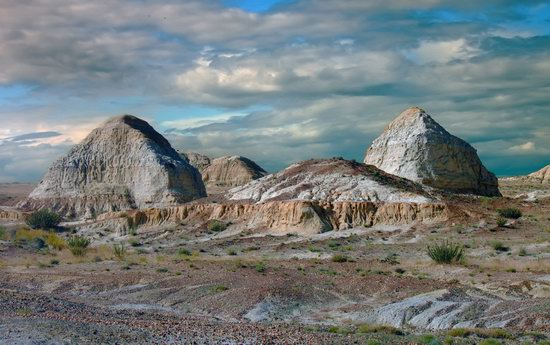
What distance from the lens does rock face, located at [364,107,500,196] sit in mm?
71438

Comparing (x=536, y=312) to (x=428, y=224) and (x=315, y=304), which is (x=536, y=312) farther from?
(x=428, y=224)

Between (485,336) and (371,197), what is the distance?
39.8 meters

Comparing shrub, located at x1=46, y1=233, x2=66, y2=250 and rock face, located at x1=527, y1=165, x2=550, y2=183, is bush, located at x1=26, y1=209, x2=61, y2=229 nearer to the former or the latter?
shrub, located at x1=46, y1=233, x2=66, y2=250

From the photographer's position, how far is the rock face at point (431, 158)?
234 ft

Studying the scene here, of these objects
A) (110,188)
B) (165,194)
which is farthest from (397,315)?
(110,188)

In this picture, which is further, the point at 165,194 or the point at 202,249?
the point at 165,194

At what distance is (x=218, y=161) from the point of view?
13412 centimetres

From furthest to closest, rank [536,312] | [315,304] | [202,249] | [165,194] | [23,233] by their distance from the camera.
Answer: [165,194] → [23,233] → [202,249] → [315,304] → [536,312]

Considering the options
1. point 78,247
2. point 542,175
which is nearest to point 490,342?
point 78,247

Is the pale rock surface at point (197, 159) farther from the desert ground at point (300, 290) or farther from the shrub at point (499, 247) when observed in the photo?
the shrub at point (499, 247)

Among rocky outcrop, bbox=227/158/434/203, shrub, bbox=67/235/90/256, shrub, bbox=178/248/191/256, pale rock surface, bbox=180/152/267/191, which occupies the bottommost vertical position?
shrub, bbox=178/248/191/256

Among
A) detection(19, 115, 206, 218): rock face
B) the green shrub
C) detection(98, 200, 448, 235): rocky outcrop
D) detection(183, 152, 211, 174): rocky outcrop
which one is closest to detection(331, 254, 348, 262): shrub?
detection(98, 200, 448, 235): rocky outcrop

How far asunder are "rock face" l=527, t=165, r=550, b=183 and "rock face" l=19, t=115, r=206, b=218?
80.0m

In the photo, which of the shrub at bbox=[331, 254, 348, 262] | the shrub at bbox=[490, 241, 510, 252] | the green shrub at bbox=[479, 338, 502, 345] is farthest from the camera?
the shrub at bbox=[490, 241, 510, 252]
